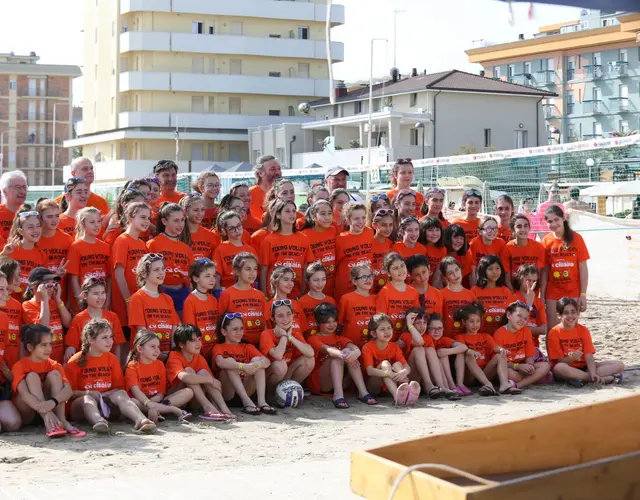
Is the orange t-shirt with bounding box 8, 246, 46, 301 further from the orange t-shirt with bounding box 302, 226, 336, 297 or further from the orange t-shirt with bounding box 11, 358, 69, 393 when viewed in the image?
the orange t-shirt with bounding box 302, 226, 336, 297

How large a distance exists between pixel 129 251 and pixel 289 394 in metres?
1.97

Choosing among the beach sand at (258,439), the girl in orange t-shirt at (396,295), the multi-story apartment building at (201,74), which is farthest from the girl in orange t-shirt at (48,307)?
the multi-story apartment building at (201,74)

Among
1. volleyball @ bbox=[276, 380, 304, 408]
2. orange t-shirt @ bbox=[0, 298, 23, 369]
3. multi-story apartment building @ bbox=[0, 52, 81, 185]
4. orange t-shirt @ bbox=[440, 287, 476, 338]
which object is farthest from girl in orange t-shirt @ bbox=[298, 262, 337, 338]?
multi-story apartment building @ bbox=[0, 52, 81, 185]

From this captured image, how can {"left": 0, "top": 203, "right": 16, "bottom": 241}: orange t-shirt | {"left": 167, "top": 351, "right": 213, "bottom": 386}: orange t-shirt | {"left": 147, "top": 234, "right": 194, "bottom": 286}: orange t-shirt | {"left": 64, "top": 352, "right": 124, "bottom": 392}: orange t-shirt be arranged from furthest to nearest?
1. {"left": 0, "top": 203, "right": 16, "bottom": 241}: orange t-shirt
2. {"left": 147, "top": 234, "right": 194, "bottom": 286}: orange t-shirt
3. {"left": 167, "top": 351, "right": 213, "bottom": 386}: orange t-shirt
4. {"left": 64, "top": 352, "right": 124, "bottom": 392}: orange t-shirt

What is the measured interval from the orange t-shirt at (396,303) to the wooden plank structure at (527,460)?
4.68 meters

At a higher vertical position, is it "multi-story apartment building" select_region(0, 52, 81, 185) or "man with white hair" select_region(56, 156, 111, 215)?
"multi-story apartment building" select_region(0, 52, 81, 185)

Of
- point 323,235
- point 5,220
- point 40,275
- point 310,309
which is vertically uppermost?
point 5,220

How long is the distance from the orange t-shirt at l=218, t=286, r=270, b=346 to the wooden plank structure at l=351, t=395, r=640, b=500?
468 centimetres

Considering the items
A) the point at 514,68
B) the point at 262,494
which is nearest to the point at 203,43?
the point at 514,68

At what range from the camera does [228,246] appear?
31.8 feet

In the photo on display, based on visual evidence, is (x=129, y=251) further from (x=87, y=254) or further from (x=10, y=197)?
(x=10, y=197)

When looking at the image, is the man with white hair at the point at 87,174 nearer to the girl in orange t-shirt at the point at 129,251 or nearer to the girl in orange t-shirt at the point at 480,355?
the girl in orange t-shirt at the point at 129,251

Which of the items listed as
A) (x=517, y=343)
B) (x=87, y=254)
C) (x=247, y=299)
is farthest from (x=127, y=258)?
(x=517, y=343)

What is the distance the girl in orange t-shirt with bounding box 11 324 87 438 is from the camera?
26.3ft
